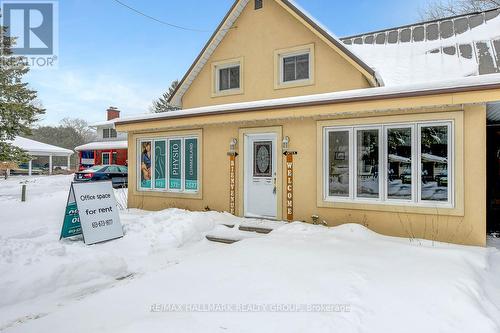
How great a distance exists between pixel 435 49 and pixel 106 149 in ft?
85.2

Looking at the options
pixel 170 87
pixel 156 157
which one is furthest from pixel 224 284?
pixel 170 87

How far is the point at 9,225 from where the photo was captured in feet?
29.0

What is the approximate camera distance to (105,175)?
2094 centimetres

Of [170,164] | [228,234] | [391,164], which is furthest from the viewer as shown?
[170,164]

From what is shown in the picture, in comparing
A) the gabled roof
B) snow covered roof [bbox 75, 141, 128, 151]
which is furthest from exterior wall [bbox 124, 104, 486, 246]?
snow covered roof [bbox 75, 141, 128, 151]

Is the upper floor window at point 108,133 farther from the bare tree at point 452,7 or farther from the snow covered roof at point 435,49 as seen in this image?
the bare tree at point 452,7

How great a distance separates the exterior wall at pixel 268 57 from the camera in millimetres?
9988

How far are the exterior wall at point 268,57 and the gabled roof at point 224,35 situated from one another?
0.20 metres

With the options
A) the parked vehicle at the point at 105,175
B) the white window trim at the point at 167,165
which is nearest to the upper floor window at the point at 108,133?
the parked vehicle at the point at 105,175

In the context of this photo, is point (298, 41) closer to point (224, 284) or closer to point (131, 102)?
point (224, 284)

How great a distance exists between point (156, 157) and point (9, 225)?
4.41 m

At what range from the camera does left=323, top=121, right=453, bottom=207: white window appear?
263 inches

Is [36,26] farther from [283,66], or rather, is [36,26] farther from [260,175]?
[260,175]

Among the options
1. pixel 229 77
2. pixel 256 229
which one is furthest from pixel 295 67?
pixel 256 229
